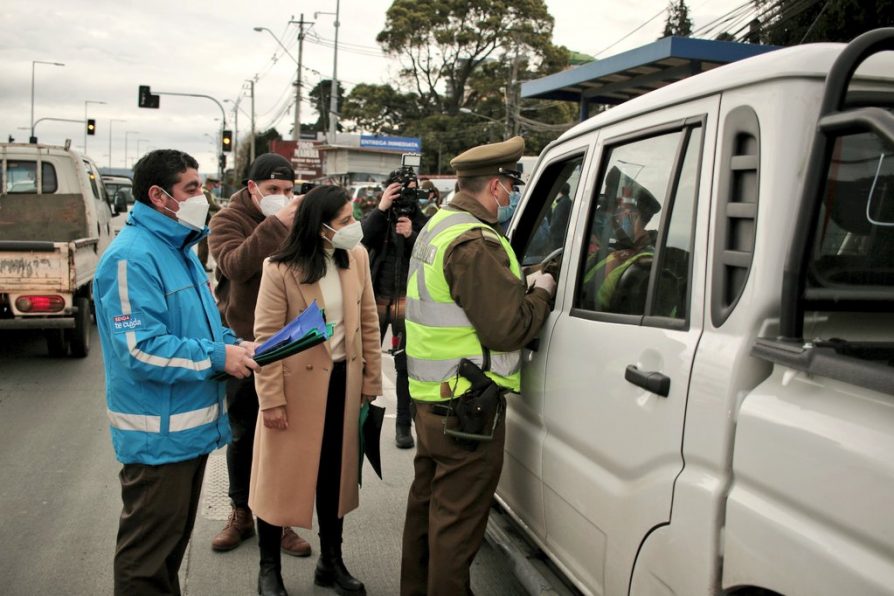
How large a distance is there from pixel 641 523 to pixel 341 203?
78.7 inches

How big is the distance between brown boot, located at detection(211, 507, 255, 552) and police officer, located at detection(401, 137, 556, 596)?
4.84 ft

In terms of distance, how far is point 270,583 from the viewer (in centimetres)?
352

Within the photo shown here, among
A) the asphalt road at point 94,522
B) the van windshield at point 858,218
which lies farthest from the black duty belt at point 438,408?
the van windshield at point 858,218

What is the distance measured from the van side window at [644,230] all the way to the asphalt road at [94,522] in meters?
1.41

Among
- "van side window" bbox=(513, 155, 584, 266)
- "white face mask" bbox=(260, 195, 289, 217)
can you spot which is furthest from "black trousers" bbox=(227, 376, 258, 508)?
"van side window" bbox=(513, 155, 584, 266)

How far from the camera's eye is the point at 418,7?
166ft

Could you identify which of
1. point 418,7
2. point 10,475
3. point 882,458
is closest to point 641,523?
point 882,458

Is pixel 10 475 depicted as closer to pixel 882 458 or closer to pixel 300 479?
pixel 300 479

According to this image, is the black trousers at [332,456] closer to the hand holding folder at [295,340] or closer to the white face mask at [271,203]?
the hand holding folder at [295,340]

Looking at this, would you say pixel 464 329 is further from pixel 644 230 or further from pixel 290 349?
pixel 644 230

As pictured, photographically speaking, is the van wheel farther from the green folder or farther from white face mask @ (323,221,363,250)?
the green folder

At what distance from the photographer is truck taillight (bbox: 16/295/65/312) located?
25.7 ft

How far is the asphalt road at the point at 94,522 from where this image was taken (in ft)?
12.3

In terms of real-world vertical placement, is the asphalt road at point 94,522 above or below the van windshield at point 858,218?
below
